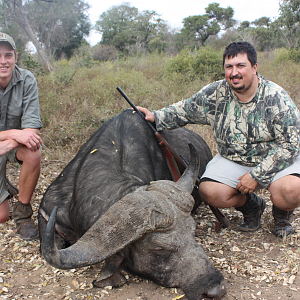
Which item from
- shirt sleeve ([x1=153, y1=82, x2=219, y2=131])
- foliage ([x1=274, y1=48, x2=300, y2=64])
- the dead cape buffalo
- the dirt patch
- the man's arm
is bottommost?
the dirt patch

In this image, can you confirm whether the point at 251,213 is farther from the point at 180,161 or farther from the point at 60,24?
the point at 60,24

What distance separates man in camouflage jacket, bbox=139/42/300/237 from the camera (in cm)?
339

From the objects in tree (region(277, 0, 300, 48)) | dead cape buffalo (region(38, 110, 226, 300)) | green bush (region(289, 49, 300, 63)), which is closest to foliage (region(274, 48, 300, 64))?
green bush (region(289, 49, 300, 63))

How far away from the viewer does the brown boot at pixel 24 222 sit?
148 inches

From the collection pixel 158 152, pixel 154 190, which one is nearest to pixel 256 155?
pixel 158 152

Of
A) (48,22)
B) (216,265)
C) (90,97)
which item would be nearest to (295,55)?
(90,97)

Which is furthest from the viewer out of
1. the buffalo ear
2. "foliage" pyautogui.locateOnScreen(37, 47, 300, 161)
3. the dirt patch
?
"foliage" pyautogui.locateOnScreen(37, 47, 300, 161)

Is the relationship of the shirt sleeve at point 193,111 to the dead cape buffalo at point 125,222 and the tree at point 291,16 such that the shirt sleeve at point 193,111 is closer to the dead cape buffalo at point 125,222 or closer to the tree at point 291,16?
the dead cape buffalo at point 125,222

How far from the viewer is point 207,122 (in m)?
4.07

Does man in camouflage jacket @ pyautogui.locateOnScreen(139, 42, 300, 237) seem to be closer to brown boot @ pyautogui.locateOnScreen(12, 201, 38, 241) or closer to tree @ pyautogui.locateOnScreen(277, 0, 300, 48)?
brown boot @ pyautogui.locateOnScreen(12, 201, 38, 241)

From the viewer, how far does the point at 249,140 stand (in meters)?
3.60

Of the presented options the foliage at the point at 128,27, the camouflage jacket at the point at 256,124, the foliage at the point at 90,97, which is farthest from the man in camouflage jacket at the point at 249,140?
the foliage at the point at 128,27

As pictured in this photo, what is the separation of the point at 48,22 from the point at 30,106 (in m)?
16.9

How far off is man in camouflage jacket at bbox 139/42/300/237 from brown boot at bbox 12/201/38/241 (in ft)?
6.69
